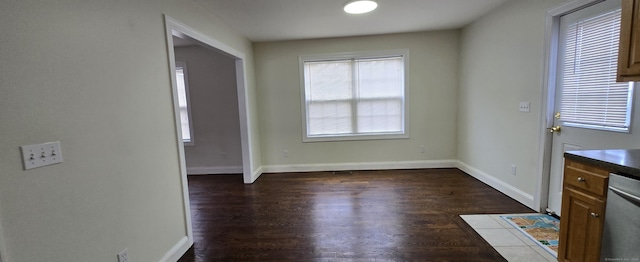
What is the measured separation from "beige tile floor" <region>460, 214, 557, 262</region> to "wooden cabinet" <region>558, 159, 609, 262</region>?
1.01ft

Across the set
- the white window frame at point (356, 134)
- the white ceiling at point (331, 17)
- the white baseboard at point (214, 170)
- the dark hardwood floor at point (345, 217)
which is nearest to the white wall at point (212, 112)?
the white baseboard at point (214, 170)

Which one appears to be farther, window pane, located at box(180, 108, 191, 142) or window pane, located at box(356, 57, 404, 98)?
window pane, located at box(180, 108, 191, 142)

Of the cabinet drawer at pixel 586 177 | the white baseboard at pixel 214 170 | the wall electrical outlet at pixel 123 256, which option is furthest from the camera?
the white baseboard at pixel 214 170

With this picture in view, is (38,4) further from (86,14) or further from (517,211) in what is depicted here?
(517,211)

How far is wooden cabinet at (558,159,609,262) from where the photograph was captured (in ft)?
4.60

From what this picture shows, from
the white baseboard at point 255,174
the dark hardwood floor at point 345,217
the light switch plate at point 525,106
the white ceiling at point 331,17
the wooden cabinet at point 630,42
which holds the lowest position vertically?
the dark hardwood floor at point 345,217

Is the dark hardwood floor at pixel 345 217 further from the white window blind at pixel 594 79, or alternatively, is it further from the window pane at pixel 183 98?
the white window blind at pixel 594 79

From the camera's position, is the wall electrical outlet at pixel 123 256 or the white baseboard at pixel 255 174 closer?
the wall electrical outlet at pixel 123 256

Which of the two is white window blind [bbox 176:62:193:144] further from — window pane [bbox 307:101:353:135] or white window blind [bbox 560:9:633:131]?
white window blind [bbox 560:9:633:131]

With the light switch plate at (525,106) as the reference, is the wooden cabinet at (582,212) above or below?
below

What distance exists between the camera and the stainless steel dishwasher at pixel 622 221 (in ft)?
4.00

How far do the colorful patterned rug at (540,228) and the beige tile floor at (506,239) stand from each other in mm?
52

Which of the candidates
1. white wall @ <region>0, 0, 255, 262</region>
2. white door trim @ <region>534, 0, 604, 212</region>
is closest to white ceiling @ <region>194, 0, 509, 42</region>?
white door trim @ <region>534, 0, 604, 212</region>

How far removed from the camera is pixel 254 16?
307 cm
